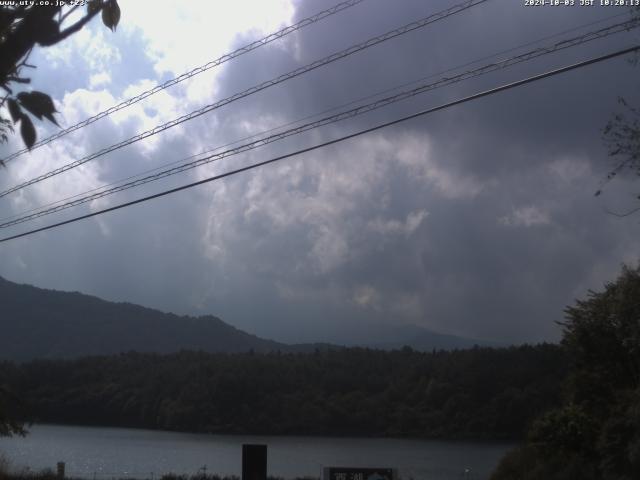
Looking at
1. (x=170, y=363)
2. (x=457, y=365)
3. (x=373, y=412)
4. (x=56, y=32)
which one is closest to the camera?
(x=56, y=32)

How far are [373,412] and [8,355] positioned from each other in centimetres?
7466

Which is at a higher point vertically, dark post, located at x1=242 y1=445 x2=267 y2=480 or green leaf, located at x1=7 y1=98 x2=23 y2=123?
green leaf, located at x1=7 y1=98 x2=23 y2=123

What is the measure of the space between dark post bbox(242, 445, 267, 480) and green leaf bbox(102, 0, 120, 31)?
38.3 ft

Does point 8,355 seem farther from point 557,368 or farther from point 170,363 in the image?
point 557,368

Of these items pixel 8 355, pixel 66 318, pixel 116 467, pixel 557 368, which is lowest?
pixel 116 467

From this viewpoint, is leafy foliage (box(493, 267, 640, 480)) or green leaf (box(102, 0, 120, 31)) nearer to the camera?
green leaf (box(102, 0, 120, 31))

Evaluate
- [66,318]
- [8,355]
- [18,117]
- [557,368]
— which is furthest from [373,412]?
[66,318]

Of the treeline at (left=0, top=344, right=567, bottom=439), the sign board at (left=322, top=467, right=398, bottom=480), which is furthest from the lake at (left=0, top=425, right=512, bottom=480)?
the sign board at (left=322, top=467, right=398, bottom=480)

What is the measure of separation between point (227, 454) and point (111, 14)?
162ft

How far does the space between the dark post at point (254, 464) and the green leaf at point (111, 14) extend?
1167 cm

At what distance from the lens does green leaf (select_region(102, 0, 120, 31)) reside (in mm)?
4281

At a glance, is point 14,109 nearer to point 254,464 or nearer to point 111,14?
point 111,14

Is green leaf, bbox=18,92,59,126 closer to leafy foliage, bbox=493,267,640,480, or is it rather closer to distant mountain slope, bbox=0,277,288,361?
leafy foliage, bbox=493,267,640,480

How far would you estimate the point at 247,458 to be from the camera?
48.5 ft
